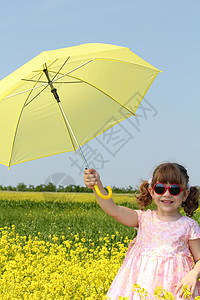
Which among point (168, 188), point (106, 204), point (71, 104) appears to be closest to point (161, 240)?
point (168, 188)

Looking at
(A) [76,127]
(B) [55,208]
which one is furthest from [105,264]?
(B) [55,208]

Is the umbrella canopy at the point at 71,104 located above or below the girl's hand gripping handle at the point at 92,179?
above

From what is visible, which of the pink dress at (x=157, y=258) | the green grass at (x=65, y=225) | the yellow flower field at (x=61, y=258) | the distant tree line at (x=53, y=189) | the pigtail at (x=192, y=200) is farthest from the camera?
the distant tree line at (x=53, y=189)

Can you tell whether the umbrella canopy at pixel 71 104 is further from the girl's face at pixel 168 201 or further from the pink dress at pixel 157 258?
the pink dress at pixel 157 258

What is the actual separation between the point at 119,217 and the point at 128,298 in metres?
Result: 0.68

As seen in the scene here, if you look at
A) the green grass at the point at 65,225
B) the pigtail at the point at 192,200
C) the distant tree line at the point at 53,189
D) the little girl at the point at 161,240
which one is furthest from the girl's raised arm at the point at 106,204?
the distant tree line at the point at 53,189

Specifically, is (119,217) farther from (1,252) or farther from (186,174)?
(1,252)

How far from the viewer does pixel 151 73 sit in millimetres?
4918

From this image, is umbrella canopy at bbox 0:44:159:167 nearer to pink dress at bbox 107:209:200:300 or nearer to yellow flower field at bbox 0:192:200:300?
yellow flower field at bbox 0:192:200:300

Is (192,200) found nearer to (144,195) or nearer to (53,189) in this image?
(144,195)

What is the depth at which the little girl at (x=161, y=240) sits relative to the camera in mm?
3385

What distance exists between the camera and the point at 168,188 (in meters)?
3.50

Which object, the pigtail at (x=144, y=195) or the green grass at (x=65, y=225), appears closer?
the pigtail at (x=144, y=195)

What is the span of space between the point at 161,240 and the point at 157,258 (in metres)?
0.16
